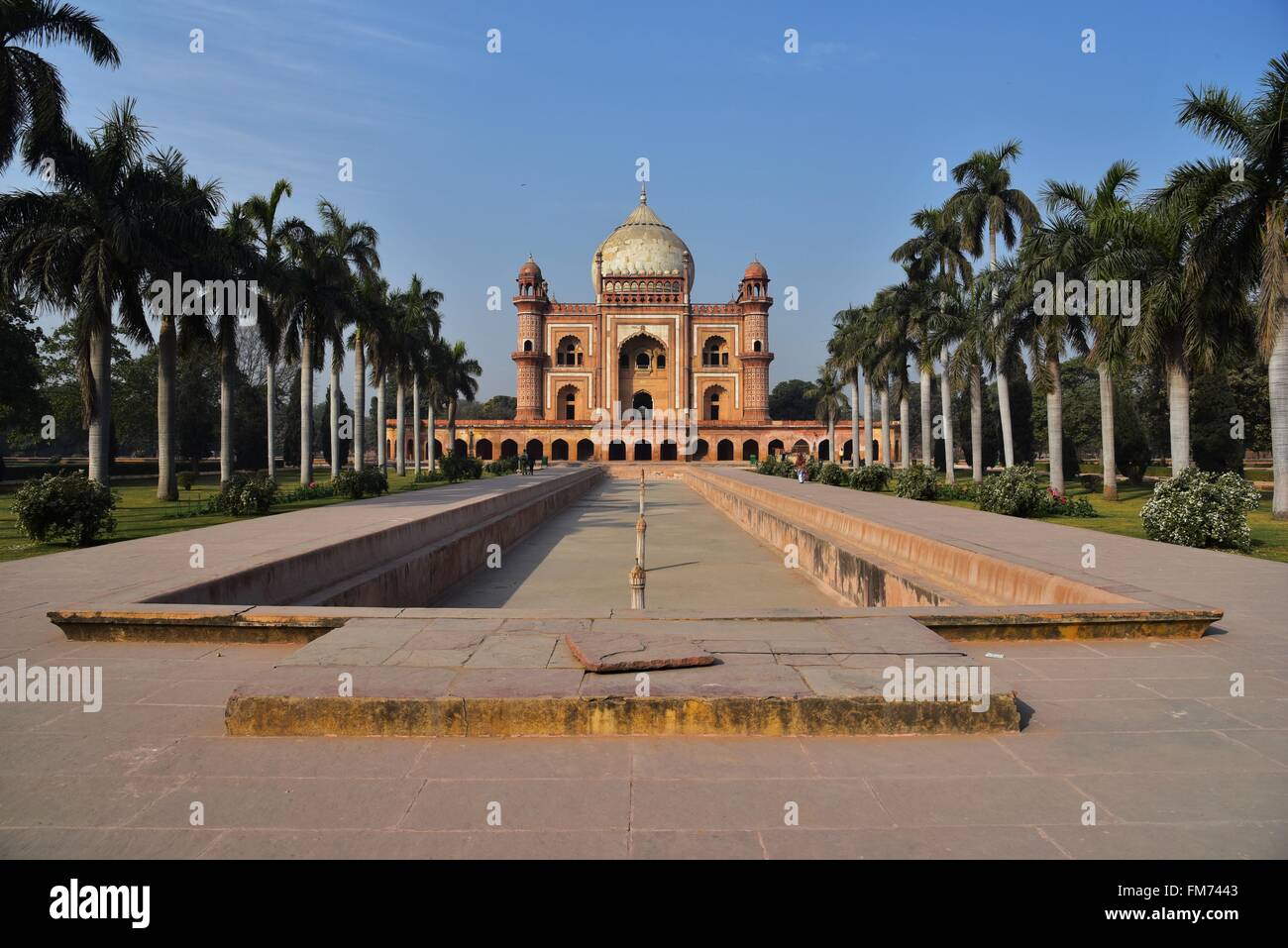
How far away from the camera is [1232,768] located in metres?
2.93

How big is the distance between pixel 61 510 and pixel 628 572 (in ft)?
24.7

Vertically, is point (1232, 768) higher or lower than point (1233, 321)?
lower

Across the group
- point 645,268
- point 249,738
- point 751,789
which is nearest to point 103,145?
point 249,738

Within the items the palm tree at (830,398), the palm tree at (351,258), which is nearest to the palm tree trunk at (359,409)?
the palm tree at (351,258)

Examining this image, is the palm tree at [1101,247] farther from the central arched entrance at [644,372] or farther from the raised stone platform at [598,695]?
the central arched entrance at [644,372]

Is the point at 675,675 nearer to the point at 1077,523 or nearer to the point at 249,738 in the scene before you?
the point at 249,738

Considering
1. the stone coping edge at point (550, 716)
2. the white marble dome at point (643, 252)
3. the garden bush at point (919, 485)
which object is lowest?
the stone coping edge at point (550, 716)

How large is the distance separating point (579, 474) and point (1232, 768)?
2878cm

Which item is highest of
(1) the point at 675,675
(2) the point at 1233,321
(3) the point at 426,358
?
(3) the point at 426,358

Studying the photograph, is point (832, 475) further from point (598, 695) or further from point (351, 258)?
point (598, 695)

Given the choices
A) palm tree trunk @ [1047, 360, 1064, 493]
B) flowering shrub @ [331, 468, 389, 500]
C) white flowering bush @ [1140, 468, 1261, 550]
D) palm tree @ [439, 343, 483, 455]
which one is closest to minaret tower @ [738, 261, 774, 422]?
palm tree @ [439, 343, 483, 455]

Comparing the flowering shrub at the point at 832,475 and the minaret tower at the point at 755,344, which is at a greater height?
the minaret tower at the point at 755,344

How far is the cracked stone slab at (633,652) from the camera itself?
354cm

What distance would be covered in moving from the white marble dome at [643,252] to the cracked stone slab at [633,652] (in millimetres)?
56878
